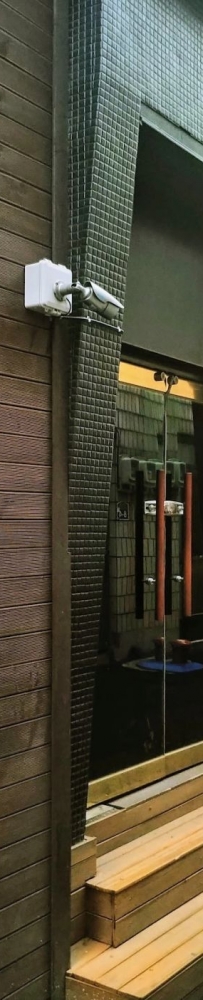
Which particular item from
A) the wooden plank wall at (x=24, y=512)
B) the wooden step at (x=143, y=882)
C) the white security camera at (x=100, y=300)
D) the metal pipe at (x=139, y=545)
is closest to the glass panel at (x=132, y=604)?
the metal pipe at (x=139, y=545)

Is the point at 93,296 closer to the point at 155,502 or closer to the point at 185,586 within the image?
the point at 155,502

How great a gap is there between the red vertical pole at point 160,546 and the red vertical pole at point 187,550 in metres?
0.20

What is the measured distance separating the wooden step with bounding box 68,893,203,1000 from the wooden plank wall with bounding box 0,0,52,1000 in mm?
136

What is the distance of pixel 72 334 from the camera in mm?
2029

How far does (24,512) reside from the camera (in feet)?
6.15

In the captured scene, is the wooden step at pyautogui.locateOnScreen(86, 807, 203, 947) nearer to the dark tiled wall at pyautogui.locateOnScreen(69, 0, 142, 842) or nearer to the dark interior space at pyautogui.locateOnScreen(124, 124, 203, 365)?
the dark tiled wall at pyautogui.locateOnScreen(69, 0, 142, 842)

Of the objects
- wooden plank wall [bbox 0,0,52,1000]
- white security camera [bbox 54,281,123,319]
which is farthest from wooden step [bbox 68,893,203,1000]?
white security camera [bbox 54,281,123,319]

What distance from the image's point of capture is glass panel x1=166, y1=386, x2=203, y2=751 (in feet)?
10.6

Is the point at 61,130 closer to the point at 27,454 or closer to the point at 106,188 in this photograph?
the point at 106,188

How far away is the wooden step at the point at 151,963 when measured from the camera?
6.45ft

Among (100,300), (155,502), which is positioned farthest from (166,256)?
(100,300)

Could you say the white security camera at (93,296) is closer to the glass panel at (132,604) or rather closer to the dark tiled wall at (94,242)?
the dark tiled wall at (94,242)

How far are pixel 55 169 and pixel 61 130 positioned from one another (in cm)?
10

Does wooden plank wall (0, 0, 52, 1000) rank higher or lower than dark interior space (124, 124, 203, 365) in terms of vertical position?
lower
